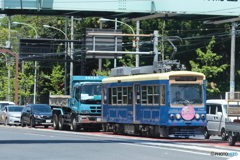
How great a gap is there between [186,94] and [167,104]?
41.5 inches

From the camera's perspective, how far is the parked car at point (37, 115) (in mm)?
43062

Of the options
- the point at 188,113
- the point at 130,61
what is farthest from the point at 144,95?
the point at 130,61

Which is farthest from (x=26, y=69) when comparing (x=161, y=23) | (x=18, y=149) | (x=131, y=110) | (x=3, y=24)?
(x=3, y=24)

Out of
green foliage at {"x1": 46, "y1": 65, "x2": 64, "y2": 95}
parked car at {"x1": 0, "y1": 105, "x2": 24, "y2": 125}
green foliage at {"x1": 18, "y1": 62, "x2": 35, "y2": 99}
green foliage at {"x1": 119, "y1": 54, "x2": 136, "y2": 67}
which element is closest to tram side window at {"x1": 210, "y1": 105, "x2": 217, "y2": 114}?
parked car at {"x1": 0, "y1": 105, "x2": 24, "y2": 125}

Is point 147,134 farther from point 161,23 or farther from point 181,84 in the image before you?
point 161,23

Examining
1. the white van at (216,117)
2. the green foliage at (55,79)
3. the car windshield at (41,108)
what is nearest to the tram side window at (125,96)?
the white van at (216,117)

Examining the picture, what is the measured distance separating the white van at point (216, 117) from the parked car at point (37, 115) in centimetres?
1484

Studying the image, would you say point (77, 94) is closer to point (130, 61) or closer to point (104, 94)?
point (104, 94)

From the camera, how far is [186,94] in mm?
28172

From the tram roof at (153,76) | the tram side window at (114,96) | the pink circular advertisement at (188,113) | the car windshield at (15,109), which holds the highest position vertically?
the tram roof at (153,76)

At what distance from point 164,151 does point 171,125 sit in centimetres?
800

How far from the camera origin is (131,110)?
102 feet

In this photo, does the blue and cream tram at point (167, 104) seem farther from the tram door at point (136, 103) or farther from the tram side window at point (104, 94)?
the tram side window at point (104, 94)

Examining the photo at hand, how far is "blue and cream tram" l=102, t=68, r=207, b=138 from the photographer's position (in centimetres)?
2775
